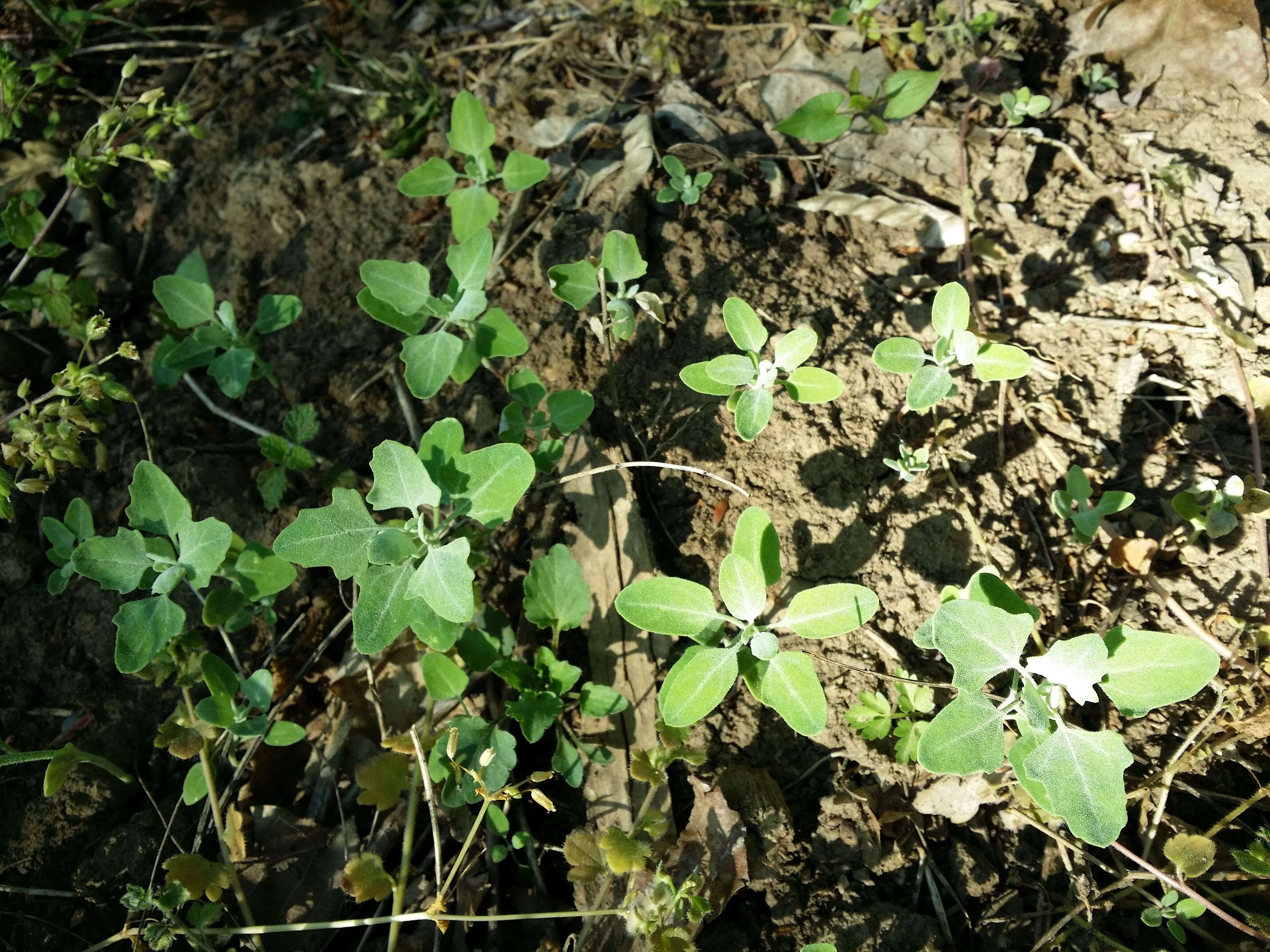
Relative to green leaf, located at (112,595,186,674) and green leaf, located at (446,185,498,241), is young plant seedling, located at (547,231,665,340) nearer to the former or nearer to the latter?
green leaf, located at (446,185,498,241)

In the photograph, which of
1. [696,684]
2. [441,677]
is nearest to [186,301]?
[441,677]

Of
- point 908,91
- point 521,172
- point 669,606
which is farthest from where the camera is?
point 908,91

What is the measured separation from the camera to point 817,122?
314 centimetres

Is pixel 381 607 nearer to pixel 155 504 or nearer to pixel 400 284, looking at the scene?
pixel 155 504

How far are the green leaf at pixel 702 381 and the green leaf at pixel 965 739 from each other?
1.10m

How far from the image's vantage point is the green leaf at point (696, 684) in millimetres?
2201

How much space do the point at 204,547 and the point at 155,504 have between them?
0.22 meters

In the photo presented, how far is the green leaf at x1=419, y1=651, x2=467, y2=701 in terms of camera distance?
2.48 m

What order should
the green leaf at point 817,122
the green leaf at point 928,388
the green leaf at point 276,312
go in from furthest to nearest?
the green leaf at point 817,122
the green leaf at point 276,312
the green leaf at point 928,388

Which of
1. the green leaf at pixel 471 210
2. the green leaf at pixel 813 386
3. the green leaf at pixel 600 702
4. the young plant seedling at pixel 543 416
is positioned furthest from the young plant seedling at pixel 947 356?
the green leaf at pixel 471 210

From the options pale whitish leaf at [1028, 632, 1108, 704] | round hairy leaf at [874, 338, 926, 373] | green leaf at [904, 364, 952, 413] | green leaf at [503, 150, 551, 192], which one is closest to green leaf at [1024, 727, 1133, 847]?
pale whitish leaf at [1028, 632, 1108, 704]

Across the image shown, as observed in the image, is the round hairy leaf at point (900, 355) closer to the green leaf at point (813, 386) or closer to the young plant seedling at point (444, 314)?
the green leaf at point (813, 386)

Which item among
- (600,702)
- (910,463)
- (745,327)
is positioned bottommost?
(600,702)

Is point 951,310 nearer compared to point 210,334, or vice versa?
point 951,310
